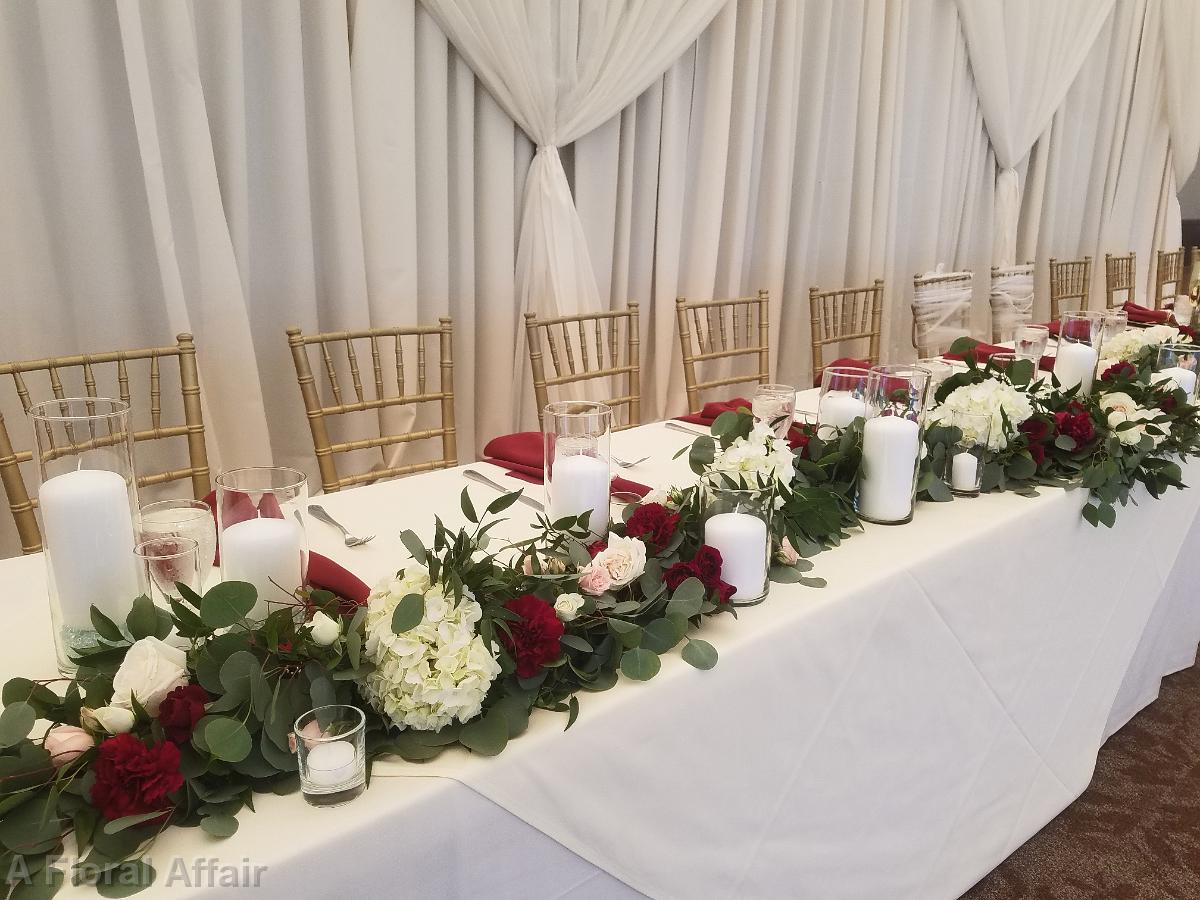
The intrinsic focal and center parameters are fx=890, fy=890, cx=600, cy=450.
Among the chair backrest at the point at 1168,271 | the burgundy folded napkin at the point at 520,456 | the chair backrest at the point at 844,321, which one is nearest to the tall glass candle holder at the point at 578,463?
the burgundy folded napkin at the point at 520,456

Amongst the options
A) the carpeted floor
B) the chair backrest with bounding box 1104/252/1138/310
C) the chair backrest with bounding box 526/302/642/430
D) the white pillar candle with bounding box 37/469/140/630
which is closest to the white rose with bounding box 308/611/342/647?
the white pillar candle with bounding box 37/469/140/630

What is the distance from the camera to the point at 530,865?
76 centimetres

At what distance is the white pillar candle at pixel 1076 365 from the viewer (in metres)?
1.67

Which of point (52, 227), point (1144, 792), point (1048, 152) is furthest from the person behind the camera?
point (1048, 152)

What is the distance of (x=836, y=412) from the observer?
130 cm

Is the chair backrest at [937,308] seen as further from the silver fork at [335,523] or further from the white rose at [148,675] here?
the white rose at [148,675]

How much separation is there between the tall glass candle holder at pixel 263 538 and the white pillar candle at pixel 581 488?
294 millimetres

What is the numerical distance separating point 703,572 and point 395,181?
6.08 ft

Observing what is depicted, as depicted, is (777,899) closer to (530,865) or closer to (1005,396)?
(530,865)

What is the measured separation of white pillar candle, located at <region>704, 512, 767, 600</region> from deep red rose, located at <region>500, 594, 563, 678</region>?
0.83 feet

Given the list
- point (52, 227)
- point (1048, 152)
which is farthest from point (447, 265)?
point (1048, 152)

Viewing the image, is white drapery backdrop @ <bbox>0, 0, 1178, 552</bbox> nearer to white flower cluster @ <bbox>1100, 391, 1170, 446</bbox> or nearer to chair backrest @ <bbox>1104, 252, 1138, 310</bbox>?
chair backrest @ <bbox>1104, 252, 1138, 310</bbox>

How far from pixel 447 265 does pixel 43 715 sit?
2.04 metres

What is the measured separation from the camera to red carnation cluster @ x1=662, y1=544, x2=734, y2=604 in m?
0.90
